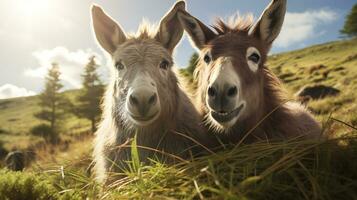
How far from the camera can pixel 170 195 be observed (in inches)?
105

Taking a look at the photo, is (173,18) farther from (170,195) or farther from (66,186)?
(170,195)

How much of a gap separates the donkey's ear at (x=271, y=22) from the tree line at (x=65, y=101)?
4572 centimetres

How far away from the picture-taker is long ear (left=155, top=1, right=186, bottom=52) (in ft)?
18.9

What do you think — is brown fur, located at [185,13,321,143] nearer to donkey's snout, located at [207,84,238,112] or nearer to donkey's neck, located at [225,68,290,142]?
donkey's neck, located at [225,68,290,142]

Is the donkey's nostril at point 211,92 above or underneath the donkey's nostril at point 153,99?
above

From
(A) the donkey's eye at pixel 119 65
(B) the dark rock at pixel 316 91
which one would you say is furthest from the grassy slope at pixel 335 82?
(A) the donkey's eye at pixel 119 65

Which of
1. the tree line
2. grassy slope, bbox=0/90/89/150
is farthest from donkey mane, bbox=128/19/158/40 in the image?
grassy slope, bbox=0/90/89/150

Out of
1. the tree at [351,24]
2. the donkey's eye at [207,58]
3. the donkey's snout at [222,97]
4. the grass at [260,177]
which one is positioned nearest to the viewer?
the grass at [260,177]

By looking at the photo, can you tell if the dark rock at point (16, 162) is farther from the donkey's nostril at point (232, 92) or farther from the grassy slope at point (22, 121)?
the grassy slope at point (22, 121)

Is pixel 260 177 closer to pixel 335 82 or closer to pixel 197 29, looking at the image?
pixel 197 29

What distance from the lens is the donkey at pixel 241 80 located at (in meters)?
4.35

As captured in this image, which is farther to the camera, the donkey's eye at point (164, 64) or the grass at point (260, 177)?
the donkey's eye at point (164, 64)

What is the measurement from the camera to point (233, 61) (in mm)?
4602

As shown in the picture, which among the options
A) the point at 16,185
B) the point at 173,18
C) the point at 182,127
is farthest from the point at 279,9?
the point at 16,185
